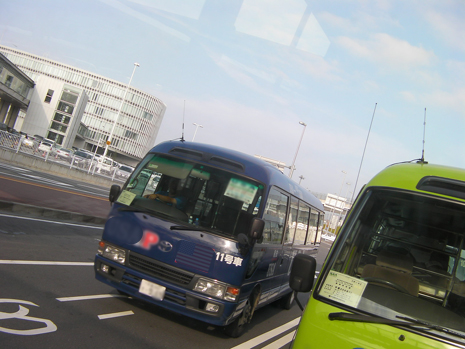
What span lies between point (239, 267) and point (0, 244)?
4814 millimetres

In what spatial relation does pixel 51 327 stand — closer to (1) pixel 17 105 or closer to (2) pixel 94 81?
(1) pixel 17 105

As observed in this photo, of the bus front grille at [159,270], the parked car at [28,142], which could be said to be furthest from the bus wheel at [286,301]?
the parked car at [28,142]

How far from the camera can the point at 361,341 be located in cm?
317

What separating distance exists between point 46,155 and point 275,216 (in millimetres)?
25328

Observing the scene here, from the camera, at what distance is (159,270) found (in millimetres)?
5941

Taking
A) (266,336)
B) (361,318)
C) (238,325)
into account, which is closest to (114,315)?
(238,325)

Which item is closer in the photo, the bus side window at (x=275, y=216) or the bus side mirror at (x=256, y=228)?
the bus side mirror at (x=256, y=228)

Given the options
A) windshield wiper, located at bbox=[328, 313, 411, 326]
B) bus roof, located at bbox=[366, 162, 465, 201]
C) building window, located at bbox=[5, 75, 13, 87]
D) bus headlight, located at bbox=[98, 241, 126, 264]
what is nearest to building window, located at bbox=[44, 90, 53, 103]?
building window, located at bbox=[5, 75, 13, 87]

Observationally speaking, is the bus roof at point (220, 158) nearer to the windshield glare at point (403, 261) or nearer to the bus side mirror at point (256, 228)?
the bus side mirror at point (256, 228)

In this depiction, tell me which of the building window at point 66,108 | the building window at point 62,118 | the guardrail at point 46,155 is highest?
the building window at point 66,108

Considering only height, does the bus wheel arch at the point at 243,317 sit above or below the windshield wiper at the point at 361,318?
below

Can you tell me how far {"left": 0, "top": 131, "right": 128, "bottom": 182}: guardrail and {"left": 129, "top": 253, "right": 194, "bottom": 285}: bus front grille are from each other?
2347 cm

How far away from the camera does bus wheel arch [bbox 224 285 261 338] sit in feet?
21.5

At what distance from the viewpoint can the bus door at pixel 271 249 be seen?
21.9 feet
